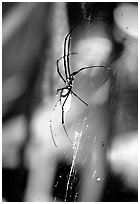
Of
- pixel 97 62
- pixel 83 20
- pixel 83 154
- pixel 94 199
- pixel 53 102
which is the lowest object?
pixel 94 199

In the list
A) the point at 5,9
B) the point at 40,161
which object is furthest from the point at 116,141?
the point at 5,9

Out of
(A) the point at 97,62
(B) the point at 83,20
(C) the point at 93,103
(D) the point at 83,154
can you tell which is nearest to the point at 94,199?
(D) the point at 83,154

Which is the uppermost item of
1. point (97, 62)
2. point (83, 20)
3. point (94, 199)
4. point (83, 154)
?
point (83, 20)

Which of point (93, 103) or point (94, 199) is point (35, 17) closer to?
point (93, 103)

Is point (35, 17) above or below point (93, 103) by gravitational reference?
above

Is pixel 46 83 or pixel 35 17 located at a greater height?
pixel 35 17

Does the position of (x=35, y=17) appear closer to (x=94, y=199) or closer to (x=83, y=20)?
(x=83, y=20)
